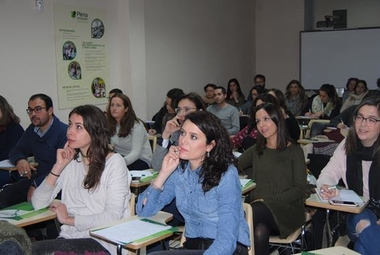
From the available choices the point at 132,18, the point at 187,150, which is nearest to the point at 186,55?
the point at 132,18

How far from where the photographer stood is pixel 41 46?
18.1ft

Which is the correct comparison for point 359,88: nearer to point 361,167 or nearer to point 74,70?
point 74,70

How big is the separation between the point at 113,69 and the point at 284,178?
168 inches

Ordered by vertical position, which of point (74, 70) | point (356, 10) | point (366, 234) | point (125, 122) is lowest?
point (366, 234)

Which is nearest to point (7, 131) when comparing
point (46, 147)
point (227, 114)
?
point (46, 147)

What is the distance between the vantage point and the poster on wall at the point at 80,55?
5.78m

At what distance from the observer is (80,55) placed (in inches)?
240

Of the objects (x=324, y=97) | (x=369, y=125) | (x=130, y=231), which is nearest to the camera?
(x=130, y=231)

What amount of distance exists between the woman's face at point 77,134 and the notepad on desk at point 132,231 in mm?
565

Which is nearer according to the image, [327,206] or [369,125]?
[327,206]

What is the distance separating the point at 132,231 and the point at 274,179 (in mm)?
1314

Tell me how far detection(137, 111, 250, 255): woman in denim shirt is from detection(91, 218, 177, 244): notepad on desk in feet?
0.38

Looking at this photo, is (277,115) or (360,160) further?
(277,115)

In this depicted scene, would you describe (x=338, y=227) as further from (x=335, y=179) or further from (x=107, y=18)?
(x=107, y=18)
